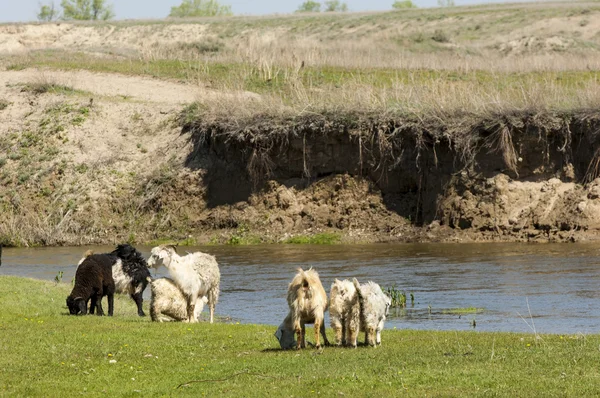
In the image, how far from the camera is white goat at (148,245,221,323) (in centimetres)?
1875

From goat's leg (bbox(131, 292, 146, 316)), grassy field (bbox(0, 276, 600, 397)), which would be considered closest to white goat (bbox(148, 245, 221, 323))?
grassy field (bbox(0, 276, 600, 397))

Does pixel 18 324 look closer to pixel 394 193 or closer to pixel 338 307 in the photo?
pixel 338 307

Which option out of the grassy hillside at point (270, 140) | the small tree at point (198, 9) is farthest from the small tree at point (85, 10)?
the grassy hillside at point (270, 140)

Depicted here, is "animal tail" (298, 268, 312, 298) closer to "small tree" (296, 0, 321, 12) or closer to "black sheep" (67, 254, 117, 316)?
"black sheep" (67, 254, 117, 316)

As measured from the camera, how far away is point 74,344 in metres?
15.7

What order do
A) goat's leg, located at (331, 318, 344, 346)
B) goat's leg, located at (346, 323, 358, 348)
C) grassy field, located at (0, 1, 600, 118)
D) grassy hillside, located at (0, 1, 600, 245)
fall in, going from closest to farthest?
1. goat's leg, located at (346, 323, 358, 348)
2. goat's leg, located at (331, 318, 344, 346)
3. grassy hillside, located at (0, 1, 600, 245)
4. grassy field, located at (0, 1, 600, 118)

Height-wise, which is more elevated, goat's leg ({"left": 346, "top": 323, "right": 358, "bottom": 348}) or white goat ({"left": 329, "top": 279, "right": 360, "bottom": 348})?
white goat ({"left": 329, "top": 279, "right": 360, "bottom": 348})

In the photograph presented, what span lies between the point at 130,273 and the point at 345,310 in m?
7.02

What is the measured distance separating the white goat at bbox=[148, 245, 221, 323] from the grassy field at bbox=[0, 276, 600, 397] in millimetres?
983

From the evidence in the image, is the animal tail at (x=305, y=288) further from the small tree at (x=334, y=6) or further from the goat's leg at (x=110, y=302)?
the small tree at (x=334, y=6)

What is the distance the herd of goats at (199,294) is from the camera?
14.7 meters

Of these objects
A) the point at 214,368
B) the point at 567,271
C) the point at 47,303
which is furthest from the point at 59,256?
the point at 214,368

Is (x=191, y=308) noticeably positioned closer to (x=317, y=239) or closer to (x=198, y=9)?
(x=317, y=239)

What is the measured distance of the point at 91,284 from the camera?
64.1 feet
